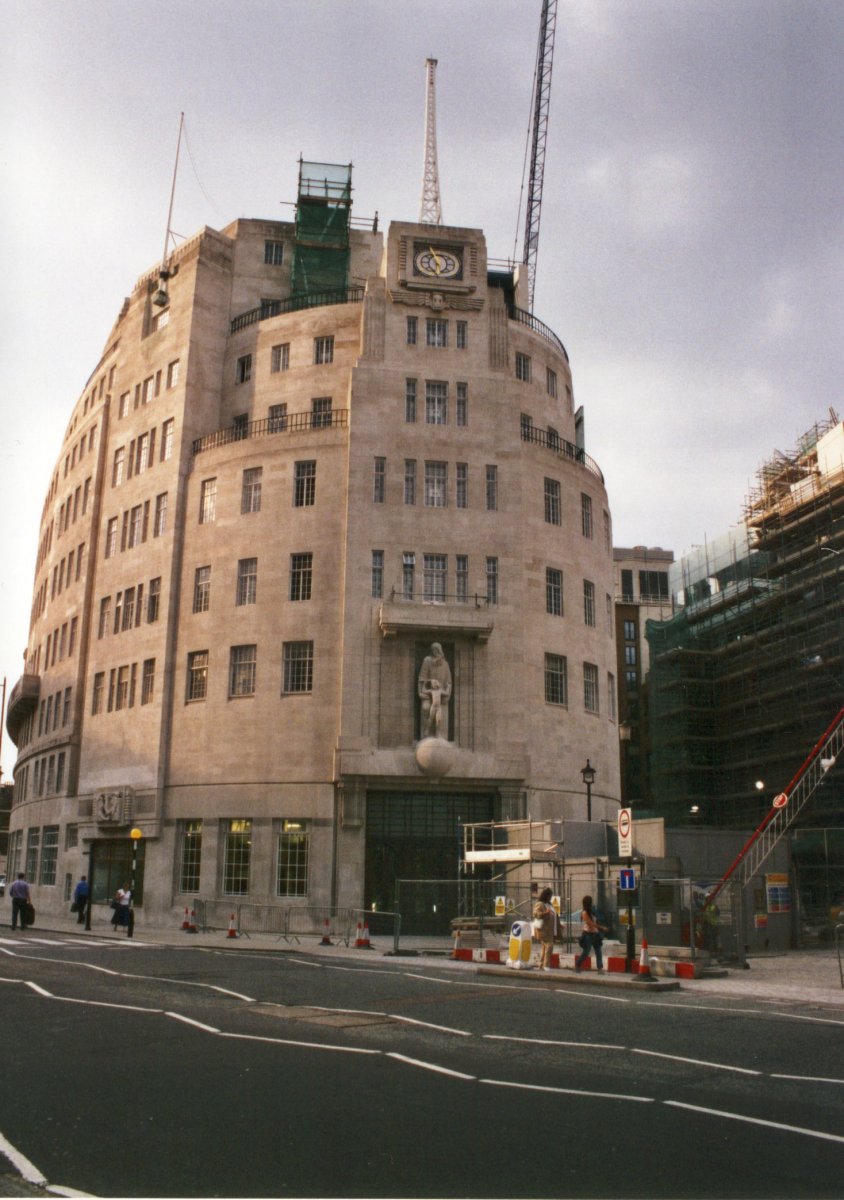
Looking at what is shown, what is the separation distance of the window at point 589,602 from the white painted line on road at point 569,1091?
39102mm

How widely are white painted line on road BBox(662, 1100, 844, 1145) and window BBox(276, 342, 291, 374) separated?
45392 millimetres

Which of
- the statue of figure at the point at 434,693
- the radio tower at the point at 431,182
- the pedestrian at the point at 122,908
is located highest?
the radio tower at the point at 431,182

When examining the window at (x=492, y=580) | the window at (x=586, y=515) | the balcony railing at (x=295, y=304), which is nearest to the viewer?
the window at (x=492, y=580)

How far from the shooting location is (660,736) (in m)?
72.2

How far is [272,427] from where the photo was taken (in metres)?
50.3

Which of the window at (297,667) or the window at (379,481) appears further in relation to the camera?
the window at (379,481)

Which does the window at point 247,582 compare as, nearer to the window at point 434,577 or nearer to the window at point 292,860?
the window at point 434,577

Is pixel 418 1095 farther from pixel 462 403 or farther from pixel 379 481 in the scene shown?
pixel 462 403

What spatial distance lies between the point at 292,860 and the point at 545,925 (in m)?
21.0

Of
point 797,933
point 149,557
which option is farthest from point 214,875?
point 797,933

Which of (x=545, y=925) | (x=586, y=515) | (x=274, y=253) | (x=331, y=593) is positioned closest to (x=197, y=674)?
(x=331, y=593)

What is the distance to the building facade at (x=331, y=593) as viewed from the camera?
42.5m

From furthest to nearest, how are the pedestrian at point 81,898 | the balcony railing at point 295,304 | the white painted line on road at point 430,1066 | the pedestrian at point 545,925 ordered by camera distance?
the balcony railing at point 295,304, the pedestrian at point 81,898, the pedestrian at point 545,925, the white painted line on road at point 430,1066

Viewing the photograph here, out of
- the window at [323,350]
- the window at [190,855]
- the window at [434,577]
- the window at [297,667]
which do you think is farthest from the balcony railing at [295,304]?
the window at [190,855]
